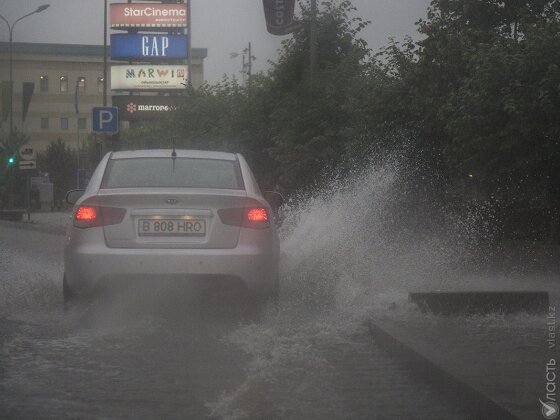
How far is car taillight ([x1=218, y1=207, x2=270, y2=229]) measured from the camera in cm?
906

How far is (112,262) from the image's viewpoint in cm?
890

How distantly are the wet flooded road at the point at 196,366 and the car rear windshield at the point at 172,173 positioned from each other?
A: 3.54 ft

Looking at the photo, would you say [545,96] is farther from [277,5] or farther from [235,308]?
[277,5]

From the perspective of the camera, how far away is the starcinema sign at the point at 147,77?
84.7 m

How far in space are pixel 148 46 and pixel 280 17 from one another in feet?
169

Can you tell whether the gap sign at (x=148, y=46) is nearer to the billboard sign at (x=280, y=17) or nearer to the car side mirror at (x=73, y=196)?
the billboard sign at (x=280, y=17)

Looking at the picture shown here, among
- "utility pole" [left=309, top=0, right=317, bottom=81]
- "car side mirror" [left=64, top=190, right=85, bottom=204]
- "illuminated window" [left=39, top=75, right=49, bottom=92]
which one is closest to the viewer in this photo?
"car side mirror" [left=64, top=190, right=85, bottom=204]

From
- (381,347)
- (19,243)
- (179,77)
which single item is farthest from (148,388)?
(179,77)

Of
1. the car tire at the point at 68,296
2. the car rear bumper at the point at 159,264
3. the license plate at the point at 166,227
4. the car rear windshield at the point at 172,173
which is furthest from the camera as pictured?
the car rear windshield at the point at 172,173

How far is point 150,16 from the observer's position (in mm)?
85188

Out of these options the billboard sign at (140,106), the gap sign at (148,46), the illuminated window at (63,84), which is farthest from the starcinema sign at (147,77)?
the illuminated window at (63,84)

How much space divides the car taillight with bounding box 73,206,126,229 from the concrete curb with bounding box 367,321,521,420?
2330 millimetres

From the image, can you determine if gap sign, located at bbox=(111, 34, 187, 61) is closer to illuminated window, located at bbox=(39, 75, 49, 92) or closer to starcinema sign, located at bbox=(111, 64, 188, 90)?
starcinema sign, located at bbox=(111, 64, 188, 90)

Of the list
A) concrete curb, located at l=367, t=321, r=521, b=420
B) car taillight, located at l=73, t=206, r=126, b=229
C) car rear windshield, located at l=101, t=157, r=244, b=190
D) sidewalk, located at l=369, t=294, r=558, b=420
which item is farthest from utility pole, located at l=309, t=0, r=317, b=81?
concrete curb, located at l=367, t=321, r=521, b=420
